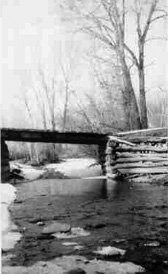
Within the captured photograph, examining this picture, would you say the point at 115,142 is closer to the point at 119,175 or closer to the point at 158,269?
the point at 119,175

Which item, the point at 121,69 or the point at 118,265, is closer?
the point at 118,265

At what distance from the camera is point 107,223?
3611 millimetres

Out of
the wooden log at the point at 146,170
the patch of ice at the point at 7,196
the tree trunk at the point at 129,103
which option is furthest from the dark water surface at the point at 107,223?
the tree trunk at the point at 129,103

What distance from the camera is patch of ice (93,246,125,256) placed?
8.18 feet

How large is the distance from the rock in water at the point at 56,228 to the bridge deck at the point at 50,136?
6669 millimetres

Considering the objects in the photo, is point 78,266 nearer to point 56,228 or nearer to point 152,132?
point 56,228

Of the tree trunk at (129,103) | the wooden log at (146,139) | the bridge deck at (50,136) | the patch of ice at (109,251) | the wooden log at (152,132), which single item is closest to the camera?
the patch of ice at (109,251)

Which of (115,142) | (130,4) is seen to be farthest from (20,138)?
(130,4)

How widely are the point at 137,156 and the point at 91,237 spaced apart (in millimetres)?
5824

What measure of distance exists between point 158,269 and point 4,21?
2153 mm

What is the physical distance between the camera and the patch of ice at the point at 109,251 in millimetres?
2494

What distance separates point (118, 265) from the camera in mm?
2256

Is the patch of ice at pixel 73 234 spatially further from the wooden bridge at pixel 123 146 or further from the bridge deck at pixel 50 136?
the bridge deck at pixel 50 136

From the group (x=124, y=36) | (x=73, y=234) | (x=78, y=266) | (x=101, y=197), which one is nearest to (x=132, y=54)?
(x=124, y=36)
